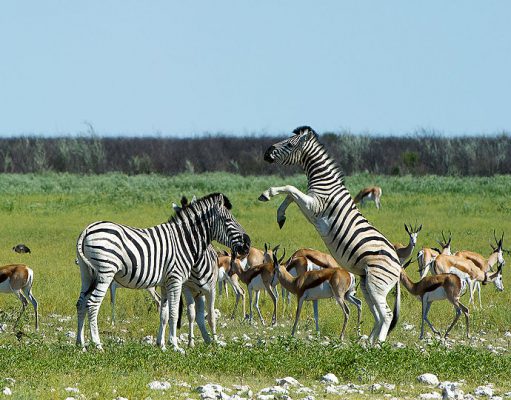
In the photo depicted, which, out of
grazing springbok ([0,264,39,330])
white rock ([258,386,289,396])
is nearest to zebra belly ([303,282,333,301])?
grazing springbok ([0,264,39,330])

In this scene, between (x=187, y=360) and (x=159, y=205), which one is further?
(x=159, y=205)

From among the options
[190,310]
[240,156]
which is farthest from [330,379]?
[240,156]

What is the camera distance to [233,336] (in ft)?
48.8

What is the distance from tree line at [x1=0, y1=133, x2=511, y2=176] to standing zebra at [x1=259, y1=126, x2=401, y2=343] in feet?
143

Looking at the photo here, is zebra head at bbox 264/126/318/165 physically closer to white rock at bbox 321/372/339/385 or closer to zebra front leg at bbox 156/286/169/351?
zebra front leg at bbox 156/286/169/351

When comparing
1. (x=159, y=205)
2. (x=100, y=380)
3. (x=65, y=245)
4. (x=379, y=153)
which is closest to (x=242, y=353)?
(x=100, y=380)

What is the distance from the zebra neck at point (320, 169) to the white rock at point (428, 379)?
12.1 ft

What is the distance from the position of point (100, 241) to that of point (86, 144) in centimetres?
5204

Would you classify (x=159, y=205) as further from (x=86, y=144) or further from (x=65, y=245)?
(x=86, y=144)

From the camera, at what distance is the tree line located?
5788cm

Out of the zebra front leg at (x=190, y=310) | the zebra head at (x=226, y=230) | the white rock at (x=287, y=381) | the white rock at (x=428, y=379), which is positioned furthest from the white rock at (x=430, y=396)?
the zebra head at (x=226, y=230)

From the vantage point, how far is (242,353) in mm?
11352

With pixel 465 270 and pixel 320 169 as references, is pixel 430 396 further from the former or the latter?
pixel 465 270

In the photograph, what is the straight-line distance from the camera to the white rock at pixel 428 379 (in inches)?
409
